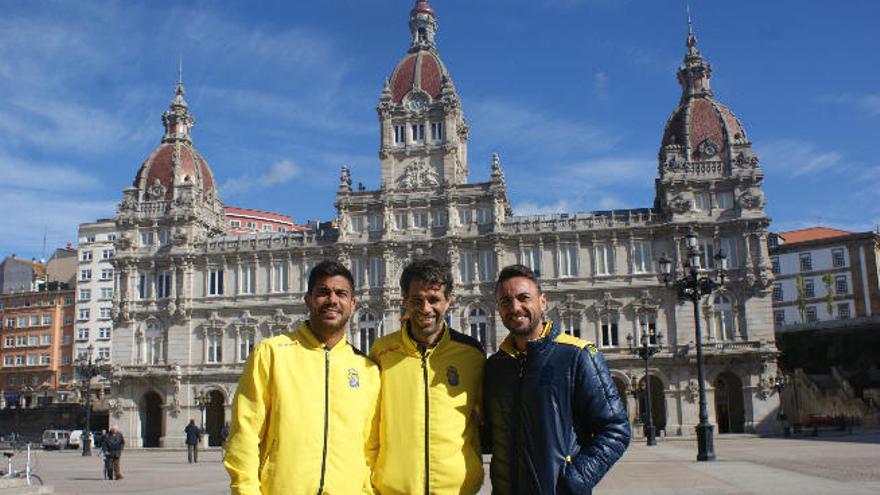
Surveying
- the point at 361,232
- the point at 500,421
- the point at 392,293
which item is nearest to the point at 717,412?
→ the point at 392,293

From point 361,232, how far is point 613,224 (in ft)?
57.5

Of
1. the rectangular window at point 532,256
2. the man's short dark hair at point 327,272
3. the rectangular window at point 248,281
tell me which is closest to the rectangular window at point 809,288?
the rectangular window at point 532,256

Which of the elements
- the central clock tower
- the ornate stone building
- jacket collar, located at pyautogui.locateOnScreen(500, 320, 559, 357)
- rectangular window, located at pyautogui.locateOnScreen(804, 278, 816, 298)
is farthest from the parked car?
rectangular window, located at pyautogui.locateOnScreen(804, 278, 816, 298)

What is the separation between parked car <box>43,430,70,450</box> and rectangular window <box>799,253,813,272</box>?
65856 mm

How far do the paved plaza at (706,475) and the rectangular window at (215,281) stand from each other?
2721 cm

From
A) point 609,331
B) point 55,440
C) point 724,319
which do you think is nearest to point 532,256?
point 609,331

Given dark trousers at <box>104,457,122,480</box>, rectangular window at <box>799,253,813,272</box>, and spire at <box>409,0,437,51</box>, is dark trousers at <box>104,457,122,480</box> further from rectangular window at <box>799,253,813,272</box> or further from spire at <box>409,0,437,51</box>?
rectangular window at <box>799,253,813,272</box>

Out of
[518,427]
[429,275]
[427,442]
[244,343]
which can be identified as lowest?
[427,442]

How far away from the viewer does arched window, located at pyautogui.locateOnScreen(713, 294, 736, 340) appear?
5172cm

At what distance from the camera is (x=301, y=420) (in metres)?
5.89

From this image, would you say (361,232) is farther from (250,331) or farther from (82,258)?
(82,258)

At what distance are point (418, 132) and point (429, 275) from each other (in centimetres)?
5179

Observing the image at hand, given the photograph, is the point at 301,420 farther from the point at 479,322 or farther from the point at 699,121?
the point at 699,121

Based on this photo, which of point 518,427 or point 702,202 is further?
point 702,202
